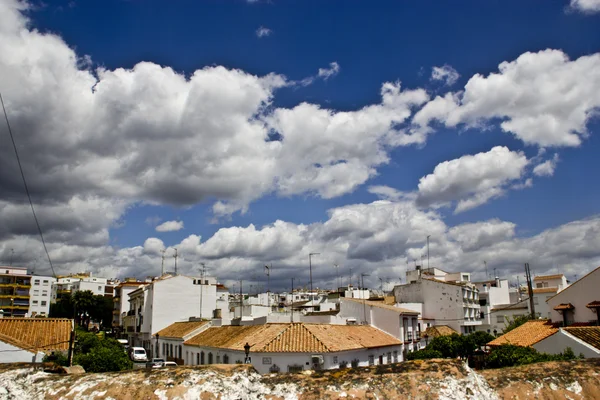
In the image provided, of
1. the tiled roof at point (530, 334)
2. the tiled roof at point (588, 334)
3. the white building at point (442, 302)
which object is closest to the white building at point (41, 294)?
the white building at point (442, 302)

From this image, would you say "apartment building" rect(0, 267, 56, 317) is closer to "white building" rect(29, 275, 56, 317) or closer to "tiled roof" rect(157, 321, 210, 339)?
"white building" rect(29, 275, 56, 317)

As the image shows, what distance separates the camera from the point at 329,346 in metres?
31.6

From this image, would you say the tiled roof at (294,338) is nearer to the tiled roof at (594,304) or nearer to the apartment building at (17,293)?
the tiled roof at (594,304)

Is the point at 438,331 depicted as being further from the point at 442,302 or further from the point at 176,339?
the point at 176,339

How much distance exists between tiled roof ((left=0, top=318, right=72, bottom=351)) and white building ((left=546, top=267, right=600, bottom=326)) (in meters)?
→ 37.0

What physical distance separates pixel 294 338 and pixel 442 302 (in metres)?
37.1

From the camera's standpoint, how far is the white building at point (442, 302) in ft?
207

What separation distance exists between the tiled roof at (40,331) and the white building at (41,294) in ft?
255

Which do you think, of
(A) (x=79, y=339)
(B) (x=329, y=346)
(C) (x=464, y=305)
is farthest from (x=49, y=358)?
(C) (x=464, y=305)

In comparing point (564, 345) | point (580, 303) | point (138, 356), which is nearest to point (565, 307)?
point (580, 303)

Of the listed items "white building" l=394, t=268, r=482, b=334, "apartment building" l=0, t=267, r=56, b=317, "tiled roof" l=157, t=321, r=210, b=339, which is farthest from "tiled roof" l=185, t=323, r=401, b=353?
"apartment building" l=0, t=267, r=56, b=317

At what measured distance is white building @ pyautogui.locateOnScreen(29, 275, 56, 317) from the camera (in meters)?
105

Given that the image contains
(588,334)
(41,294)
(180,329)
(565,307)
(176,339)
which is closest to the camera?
(588,334)

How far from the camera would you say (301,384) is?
214 inches
